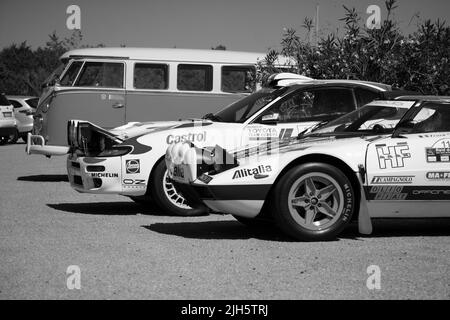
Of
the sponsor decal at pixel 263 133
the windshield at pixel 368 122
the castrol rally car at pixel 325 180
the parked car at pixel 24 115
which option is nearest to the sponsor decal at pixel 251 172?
the castrol rally car at pixel 325 180

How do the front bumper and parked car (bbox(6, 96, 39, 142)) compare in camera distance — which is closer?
the front bumper

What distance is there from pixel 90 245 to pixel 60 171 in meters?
9.48

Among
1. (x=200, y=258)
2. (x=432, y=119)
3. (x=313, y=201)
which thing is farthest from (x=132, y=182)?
(x=432, y=119)

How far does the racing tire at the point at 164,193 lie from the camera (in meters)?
9.60

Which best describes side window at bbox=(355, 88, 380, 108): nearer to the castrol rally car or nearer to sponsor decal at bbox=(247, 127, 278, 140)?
sponsor decal at bbox=(247, 127, 278, 140)

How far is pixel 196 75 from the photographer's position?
619 inches

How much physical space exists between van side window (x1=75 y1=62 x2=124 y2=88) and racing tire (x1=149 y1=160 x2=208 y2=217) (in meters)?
5.82

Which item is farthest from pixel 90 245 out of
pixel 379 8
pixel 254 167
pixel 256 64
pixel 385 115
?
pixel 256 64

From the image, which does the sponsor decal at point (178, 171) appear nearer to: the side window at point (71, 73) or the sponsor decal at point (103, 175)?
the sponsor decal at point (103, 175)

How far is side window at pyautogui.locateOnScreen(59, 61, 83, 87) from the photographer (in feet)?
49.2

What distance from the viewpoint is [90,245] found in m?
7.56

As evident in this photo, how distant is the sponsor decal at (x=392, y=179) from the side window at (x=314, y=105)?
2208 mm

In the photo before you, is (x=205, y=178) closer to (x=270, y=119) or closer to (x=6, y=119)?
(x=270, y=119)

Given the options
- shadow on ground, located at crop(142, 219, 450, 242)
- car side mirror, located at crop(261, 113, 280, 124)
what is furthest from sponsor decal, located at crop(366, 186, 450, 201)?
car side mirror, located at crop(261, 113, 280, 124)
